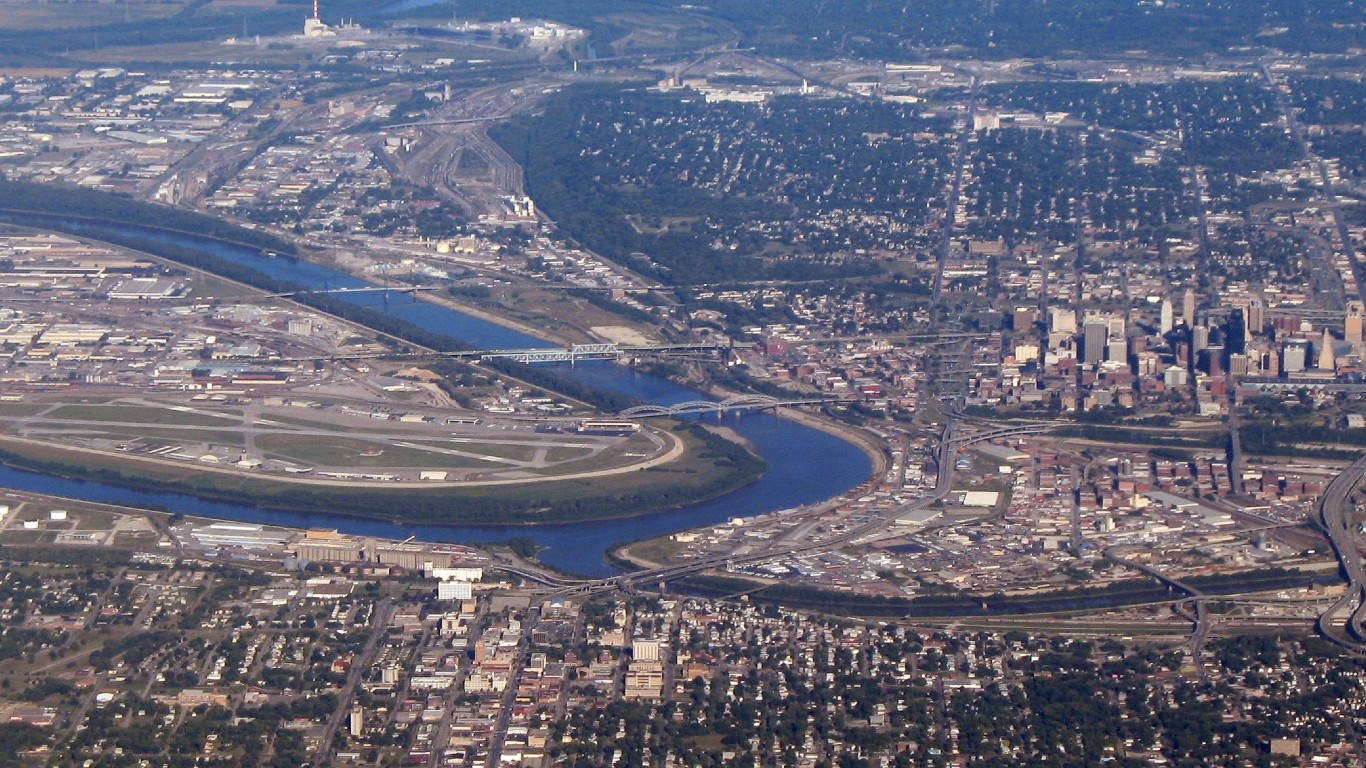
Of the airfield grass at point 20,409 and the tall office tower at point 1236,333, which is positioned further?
the tall office tower at point 1236,333

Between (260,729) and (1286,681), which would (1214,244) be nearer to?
(1286,681)

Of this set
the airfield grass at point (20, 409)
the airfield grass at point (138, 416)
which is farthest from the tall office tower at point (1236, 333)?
the airfield grass at point (20, 409)

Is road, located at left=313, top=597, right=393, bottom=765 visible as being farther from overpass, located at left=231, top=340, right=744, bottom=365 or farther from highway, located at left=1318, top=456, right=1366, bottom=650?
overpass, located at left=231, top=340, right=744, bottom=365

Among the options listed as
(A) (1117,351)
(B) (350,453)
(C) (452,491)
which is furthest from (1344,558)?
(B) (350,453)

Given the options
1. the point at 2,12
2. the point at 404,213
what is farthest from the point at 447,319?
the point at 2,12

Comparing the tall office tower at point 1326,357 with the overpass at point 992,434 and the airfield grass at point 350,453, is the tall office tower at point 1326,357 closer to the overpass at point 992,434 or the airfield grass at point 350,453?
the overpass at point 992,434

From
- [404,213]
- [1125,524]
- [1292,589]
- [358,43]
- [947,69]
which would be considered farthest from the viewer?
[358,43]
